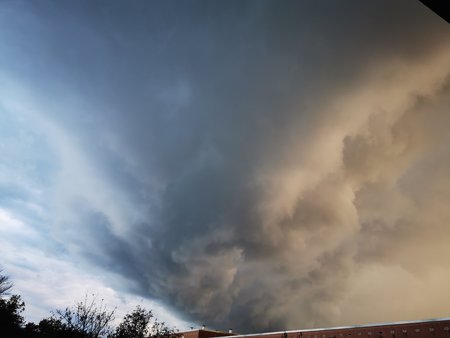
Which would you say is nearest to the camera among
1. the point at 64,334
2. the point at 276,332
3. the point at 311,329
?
the point at 64,334

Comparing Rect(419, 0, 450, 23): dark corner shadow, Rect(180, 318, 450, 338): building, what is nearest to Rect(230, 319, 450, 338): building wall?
Rect(180, 318, 450, 338): building

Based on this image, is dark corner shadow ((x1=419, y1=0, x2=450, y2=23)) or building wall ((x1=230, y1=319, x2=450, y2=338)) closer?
dark corner shadow ((x1=419, y1=0, x2=450, y2=23))

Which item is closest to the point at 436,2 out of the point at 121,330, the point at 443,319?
the point at 121,330

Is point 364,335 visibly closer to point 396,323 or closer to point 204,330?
point 396,323

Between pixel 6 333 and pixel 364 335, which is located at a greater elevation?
pixel 364 335

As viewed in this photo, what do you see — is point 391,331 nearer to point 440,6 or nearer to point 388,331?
point 388,331

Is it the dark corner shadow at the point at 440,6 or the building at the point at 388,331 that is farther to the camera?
the building at the point at 388,331

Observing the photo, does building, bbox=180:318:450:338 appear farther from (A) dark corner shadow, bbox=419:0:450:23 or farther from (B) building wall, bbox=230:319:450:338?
(A) dark corner shadow, bbox=419:0:450:23

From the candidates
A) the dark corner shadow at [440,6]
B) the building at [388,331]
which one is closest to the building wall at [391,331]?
the building at [388,331]

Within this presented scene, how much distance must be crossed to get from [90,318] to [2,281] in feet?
94.4

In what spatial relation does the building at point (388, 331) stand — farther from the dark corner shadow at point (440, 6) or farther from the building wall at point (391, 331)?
the dark corner shadow at point (440, 6)

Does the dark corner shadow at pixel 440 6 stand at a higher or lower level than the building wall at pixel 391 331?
lower

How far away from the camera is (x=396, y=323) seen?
5450cm

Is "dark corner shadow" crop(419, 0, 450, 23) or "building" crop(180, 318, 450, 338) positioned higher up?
"building" crop(180, 318, 450, 338)
